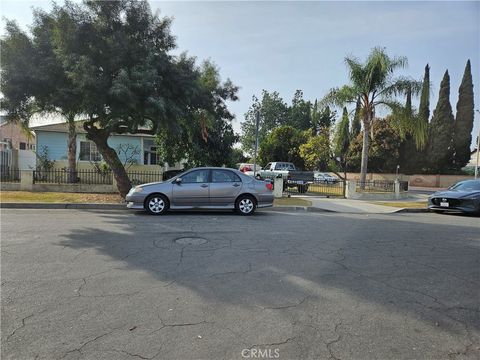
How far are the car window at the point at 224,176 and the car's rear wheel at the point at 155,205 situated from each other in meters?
1.75

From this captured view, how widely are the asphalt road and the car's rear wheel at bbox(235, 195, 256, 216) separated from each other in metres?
3.27

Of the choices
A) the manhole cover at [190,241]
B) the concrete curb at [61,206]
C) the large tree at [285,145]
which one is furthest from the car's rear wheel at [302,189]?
the large tree at [285,145]

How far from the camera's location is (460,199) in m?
13.4

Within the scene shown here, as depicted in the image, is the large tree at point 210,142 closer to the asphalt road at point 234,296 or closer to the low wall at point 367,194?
the low wall at point 367,194

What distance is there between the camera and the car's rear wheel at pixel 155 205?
10828 mm

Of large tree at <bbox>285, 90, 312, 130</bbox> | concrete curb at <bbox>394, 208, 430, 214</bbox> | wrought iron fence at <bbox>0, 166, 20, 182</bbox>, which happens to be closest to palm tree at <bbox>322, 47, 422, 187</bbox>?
concrete curb at <bbox>394, 208, 430, 214</bbox>

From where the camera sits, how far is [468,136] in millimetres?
38219

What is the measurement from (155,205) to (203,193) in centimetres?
152

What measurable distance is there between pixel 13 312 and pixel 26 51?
11.3 metres

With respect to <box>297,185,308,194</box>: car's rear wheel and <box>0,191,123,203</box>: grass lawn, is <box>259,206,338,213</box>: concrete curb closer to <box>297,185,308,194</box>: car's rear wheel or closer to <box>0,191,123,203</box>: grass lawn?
<box>0,191,123,203</box>: grass lawn

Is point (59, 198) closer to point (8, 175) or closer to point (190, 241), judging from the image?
point (8, 175)

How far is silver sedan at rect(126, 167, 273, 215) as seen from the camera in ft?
35.6

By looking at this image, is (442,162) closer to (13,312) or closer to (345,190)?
(345,190)

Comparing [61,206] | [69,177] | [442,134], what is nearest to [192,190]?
[61,206]
